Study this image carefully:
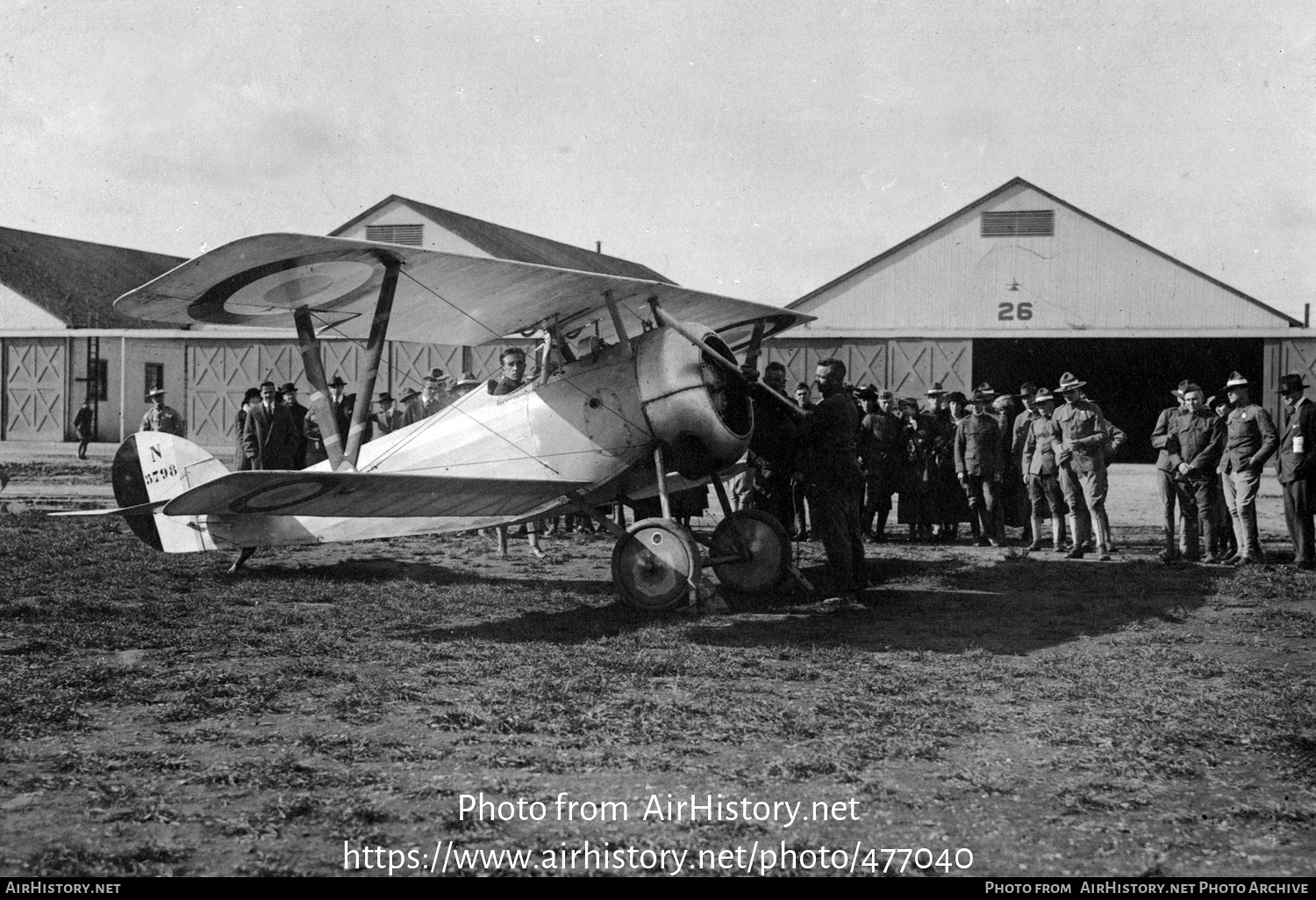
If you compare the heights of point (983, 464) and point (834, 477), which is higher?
point (983, 464)

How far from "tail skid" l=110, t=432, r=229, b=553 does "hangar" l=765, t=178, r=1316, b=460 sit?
745 inches

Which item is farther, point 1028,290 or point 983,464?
point 1028,290

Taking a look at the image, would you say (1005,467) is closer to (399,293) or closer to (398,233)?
(399,293)

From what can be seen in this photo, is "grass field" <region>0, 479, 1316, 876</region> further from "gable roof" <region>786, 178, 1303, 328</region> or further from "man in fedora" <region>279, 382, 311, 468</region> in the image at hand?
"gable roof" <region>786, 178, 1303, 328</region>

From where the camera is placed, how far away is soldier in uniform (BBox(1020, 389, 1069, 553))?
11.8 meters

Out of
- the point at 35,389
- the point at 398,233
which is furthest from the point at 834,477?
the point at 35,389

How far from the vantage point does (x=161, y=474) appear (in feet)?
33.3

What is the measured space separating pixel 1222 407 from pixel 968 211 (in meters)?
15.8

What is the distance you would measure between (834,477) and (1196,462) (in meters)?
5.06

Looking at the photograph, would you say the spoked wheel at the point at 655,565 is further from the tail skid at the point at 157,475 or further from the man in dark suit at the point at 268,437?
the man in dark suit at the point at 268,437

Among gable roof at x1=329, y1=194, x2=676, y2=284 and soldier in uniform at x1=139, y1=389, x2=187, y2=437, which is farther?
gable roof at x1=329, y1=194, x2=676, y2=284

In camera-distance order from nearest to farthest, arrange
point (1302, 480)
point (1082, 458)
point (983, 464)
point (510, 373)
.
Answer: point (510, 373) < point (1302, 480) < point (1082, 458) < point (983, 464)

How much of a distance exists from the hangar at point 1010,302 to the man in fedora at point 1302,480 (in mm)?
16775

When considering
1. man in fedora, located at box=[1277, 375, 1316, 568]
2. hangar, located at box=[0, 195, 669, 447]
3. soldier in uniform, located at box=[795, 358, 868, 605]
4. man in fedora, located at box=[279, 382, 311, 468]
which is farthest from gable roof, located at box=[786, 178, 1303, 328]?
soldier in uniform, located at box=[795, 358, 868, 605]
